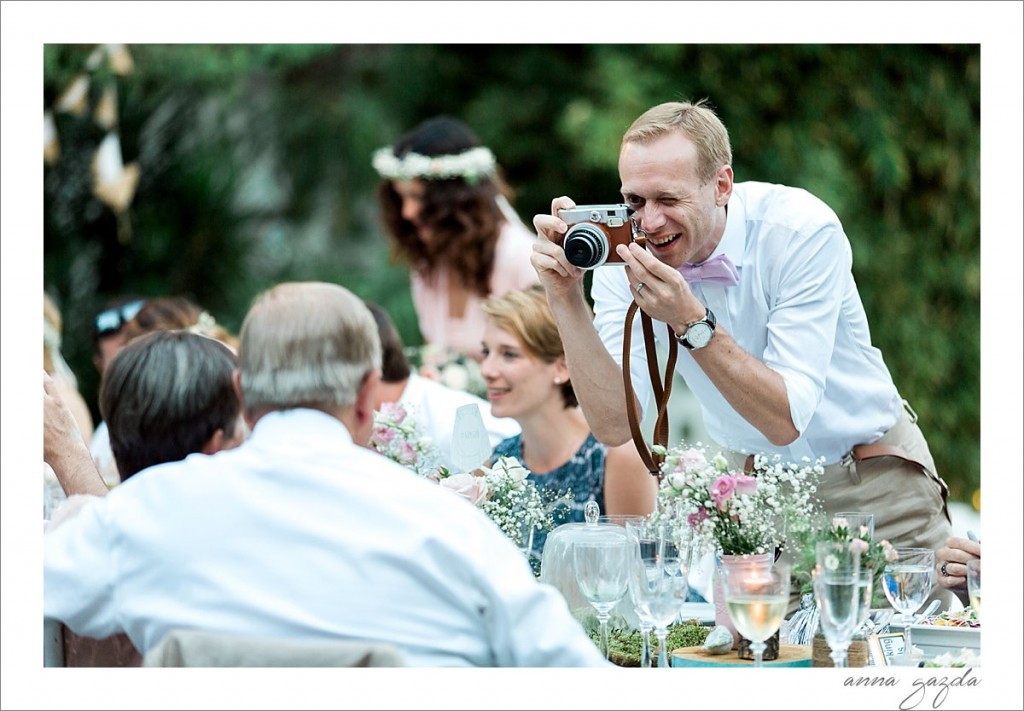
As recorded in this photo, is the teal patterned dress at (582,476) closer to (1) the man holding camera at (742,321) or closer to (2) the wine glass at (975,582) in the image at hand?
(1) the man holding camera at (742,321)

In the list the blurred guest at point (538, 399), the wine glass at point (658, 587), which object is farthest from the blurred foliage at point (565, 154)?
the wine glass at point (658, 587)

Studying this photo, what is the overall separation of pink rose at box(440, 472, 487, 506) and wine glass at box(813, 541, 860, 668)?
76cm

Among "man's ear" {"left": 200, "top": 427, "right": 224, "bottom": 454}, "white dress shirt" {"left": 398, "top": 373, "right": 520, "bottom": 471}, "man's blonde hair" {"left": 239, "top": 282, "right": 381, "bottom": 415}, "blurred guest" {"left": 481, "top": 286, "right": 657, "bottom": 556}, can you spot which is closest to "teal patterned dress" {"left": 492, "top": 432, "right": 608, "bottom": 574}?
"blurred guest" {"left": 481, "top": 286, "right": 657, "bottom": 556}

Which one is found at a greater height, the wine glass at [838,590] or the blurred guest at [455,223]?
the blurred guest at [455,223]

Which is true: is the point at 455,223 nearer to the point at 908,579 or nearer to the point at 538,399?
the point at 538,399

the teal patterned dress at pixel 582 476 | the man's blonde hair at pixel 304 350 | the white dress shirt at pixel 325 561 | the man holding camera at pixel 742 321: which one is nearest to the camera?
the white dress shirt at pixel 325 561

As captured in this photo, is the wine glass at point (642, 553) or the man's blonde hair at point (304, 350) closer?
the man's blonde hair at point (304, 350)

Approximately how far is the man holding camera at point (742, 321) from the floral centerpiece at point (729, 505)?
0.37 meters

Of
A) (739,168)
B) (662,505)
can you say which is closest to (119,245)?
(739,168)

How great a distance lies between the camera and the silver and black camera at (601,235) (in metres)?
2.62

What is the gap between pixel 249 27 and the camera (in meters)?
2.38

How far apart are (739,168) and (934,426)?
2.23m

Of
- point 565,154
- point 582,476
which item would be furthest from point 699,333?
point 565,154

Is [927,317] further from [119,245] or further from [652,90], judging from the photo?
[119,245]
